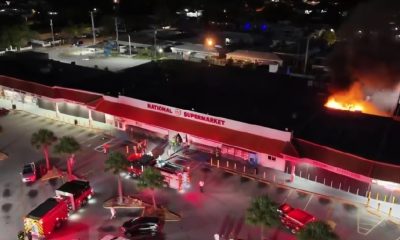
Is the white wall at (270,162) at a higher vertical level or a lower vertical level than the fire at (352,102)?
lower

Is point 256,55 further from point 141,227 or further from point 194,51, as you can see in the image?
point 141,227

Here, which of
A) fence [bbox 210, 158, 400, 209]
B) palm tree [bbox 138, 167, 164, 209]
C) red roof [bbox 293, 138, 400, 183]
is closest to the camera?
palm tree [bbox 138, 167, 164, 209]

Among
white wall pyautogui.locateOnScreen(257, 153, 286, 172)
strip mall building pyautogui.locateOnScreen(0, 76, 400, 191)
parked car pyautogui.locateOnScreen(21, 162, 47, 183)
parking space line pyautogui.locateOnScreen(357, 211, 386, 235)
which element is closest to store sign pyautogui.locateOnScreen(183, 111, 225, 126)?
strip mall building pyautogui.locateOnScreen(0, 76, 400, 191)

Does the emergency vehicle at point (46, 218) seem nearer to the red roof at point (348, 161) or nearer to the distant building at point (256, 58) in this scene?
the red roof at point (348, 161)

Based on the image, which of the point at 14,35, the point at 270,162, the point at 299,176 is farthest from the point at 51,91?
the point at 14,35

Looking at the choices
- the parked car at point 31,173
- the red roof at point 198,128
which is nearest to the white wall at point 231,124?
the red roof at point 198,128

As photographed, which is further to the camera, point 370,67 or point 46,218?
point 370,67

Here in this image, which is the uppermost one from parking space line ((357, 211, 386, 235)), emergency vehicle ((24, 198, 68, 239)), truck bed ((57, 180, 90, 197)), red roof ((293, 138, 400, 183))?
red roof ((293, 138, 400, 183))

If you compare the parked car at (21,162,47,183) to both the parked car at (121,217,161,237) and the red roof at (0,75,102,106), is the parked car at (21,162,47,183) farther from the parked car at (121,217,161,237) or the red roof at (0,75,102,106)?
the parked car at (121,217,161,237)
